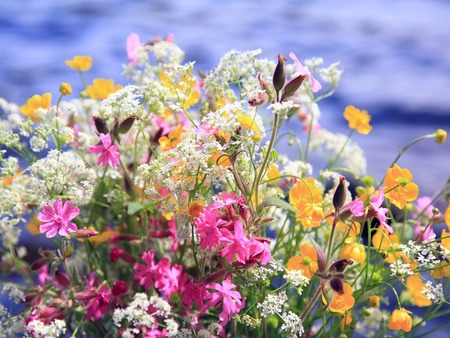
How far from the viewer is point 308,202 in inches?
24.5

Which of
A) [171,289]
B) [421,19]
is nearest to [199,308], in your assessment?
[171,289]

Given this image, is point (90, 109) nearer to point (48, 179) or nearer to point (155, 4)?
point (48, 179)

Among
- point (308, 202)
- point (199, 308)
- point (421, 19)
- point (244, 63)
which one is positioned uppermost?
point (244, 63)

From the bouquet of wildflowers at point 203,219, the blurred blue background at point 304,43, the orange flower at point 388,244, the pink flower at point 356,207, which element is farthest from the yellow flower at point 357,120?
the blurred blue background at point 304,43

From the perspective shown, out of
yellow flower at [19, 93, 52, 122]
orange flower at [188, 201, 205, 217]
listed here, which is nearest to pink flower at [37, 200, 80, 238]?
orange flower at [188, 201, 205, 217]

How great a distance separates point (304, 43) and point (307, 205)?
179cm

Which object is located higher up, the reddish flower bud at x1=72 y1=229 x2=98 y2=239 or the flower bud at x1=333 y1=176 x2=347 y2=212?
the flower bud at x1=333 y1=176 x2=347 y2=212

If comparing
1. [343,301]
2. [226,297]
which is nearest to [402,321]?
[343,301]

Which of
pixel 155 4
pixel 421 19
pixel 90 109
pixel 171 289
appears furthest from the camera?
pixel 155 4

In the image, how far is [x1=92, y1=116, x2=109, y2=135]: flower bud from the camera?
631mm

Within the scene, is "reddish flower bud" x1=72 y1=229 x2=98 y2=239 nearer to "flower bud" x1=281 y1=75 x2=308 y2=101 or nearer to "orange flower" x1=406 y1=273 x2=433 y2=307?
"flower bud" x1=281 y1=75 x2=308 y2=101

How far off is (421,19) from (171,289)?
210 cm

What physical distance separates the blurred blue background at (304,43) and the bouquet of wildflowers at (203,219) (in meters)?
1.20

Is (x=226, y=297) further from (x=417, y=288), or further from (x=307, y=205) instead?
(x=417, y=288)
